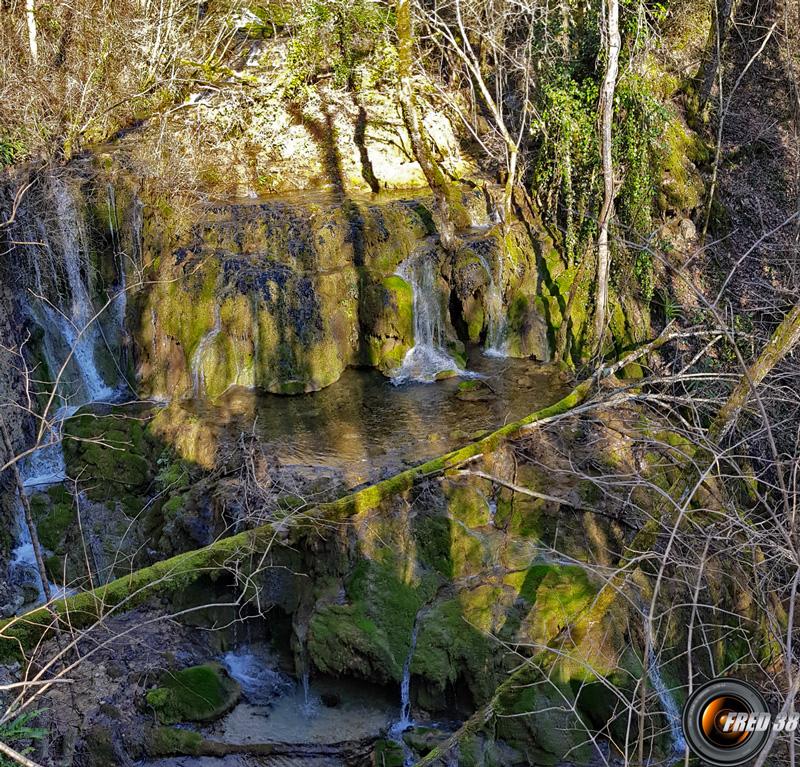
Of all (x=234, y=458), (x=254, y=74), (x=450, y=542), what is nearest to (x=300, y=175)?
(x=254, y=74)

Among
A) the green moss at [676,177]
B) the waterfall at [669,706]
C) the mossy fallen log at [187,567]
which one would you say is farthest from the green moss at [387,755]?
the green moss at [676,177]

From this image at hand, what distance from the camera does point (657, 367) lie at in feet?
40.3

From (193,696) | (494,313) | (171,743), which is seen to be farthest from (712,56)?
(171,743)

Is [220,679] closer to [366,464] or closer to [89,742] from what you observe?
[89,742]

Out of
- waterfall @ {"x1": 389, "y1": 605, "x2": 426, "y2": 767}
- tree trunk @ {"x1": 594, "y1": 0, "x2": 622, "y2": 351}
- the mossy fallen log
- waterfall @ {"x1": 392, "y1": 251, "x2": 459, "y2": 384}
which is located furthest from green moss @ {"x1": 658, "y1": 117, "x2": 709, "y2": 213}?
waterfall @ {"x1": 389, "y1": 605, "x2": 426, "y2": 767}

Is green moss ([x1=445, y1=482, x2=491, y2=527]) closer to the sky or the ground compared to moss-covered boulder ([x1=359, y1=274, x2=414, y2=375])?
closer to the ground

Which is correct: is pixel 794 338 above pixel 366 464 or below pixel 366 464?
above

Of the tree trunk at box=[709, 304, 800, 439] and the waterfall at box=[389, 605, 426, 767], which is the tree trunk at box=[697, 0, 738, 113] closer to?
the tree trunk at box=[709, 304, 800, 439]

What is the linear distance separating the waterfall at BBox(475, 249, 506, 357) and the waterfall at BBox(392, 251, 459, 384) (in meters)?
0.79

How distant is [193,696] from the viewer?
7492mm

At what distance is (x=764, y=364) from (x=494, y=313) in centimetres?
593

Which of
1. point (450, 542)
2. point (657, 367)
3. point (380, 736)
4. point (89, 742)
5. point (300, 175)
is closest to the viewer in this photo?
point (89, 742)

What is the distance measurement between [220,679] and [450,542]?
9.10 ft

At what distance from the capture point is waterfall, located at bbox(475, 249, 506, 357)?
12.9m
